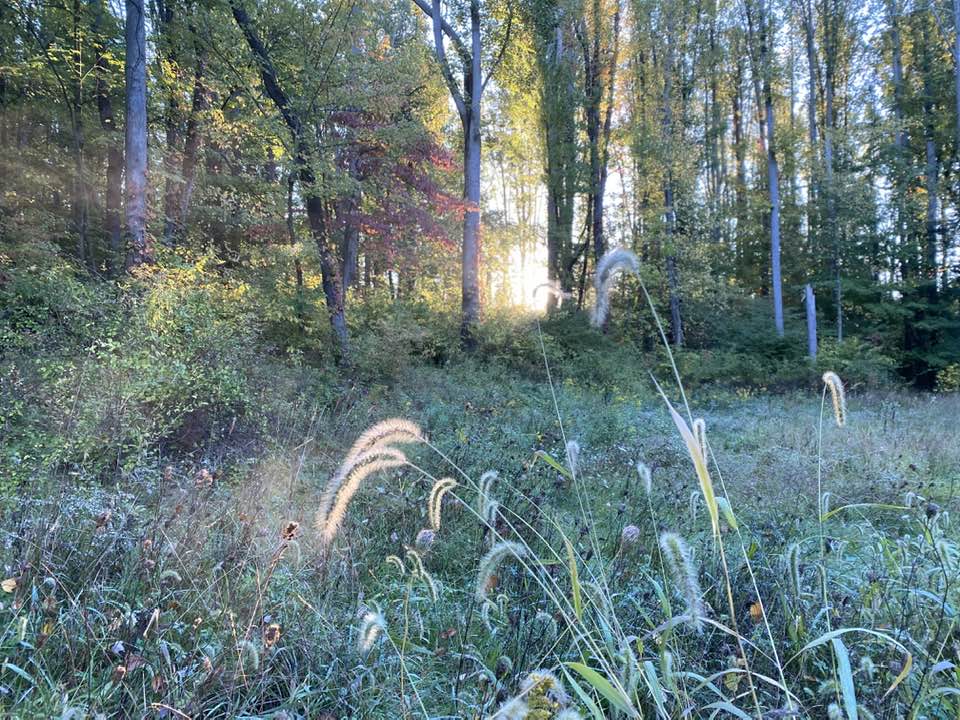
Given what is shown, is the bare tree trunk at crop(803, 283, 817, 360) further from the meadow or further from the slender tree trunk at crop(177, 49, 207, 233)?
the slender tree trunk at crop(177, 49, 207, 233)

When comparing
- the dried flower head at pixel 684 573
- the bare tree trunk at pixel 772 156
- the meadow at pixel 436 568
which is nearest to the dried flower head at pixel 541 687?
the meadow at pixel 436 568

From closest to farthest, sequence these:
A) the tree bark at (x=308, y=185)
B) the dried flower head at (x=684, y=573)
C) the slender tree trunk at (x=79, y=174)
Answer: the dried flower head at (x=684, y=573), the tree bark at (x=308, y=185), the slender tree trunk at (x=79, y=174)

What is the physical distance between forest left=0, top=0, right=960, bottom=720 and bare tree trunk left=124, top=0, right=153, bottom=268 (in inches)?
1.7

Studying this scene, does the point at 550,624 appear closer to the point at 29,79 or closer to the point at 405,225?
the point at 405,225

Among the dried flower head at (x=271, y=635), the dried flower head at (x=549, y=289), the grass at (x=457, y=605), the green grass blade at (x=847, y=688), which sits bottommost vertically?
the grass at (x=457, y=605)

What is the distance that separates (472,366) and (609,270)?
32.5ft

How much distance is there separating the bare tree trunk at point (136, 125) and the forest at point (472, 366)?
0.14ft

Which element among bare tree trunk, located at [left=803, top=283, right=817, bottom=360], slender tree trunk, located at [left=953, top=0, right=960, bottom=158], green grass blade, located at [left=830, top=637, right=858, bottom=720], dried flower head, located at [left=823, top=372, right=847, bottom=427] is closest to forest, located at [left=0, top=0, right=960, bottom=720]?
green grass blade, located at [left=830, top=637, right=858, bottom=720]

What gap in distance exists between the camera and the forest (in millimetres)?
1936

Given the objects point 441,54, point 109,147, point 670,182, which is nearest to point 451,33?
point 441,54

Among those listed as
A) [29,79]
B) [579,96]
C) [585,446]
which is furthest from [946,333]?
[29,79]

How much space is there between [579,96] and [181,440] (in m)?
16.4

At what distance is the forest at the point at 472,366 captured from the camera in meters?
1.94

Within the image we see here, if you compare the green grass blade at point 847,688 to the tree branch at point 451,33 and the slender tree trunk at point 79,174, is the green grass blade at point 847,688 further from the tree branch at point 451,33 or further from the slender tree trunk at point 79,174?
the tree branch at point 451,33
